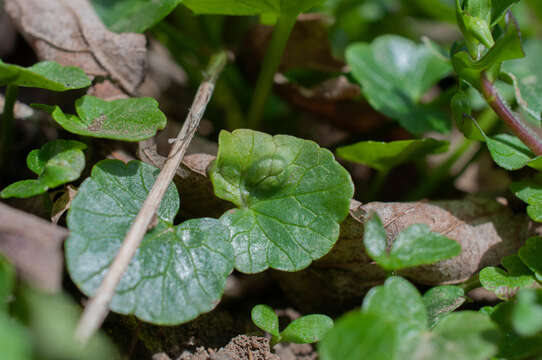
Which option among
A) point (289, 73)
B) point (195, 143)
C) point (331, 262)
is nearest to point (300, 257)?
point (331, 262)

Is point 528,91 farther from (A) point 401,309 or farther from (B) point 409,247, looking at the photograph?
(A) point 401,309

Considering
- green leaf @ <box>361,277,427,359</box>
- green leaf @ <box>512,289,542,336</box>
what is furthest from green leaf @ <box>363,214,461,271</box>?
green leaf @ <box>512,289,542,336</box>

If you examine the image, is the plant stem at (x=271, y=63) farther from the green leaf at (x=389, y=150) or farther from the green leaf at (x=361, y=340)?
the green leaf at (x=361, y=340)

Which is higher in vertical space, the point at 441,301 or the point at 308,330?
the point at 441,301

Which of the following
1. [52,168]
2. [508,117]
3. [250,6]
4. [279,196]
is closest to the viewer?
[52,168]

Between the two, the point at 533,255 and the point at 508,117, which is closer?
the point at 533,255

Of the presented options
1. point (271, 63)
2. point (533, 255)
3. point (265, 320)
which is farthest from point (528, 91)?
point (265, 320)

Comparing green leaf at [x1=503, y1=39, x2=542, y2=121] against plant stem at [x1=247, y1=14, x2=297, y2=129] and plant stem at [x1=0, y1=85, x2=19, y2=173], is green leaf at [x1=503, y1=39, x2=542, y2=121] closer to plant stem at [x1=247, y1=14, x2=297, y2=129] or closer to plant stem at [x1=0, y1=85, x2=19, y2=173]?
plant stem at [x1=247, y1=14, x2=297, y2=129]
